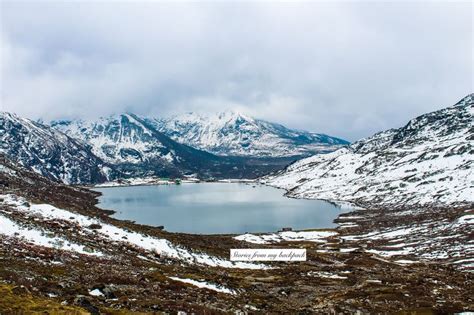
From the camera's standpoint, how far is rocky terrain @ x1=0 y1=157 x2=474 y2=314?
30.1m

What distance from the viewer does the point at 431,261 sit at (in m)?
93.2

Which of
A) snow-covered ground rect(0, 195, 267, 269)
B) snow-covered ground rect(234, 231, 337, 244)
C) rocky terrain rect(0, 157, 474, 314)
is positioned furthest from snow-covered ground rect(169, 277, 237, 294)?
snow-covered ground rect(234, 231, 337, 244)

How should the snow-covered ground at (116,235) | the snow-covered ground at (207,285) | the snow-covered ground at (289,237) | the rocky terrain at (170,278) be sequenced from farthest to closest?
1. the snow-covered ground at (289,237)
2. the snow-covered ground at (116,235)
3. the snow-covered ground at (207,285)
4. the rocky terrain at (170,278)

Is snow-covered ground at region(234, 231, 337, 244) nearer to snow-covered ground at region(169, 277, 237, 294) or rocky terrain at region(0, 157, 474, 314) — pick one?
rocky terrain at region(0, 157, 474, 314)

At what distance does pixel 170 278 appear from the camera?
4319 cm

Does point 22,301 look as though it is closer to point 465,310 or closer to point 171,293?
point 171,293

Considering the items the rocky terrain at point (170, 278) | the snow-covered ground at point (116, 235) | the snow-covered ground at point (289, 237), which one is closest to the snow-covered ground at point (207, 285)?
the rocky terrain at point (170, 278)

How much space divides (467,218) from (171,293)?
12815 centimetres

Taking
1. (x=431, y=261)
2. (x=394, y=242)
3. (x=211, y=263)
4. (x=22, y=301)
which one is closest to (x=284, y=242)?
(x=394, y=242)

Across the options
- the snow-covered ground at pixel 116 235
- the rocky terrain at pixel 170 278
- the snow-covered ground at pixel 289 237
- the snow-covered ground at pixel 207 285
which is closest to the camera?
the rocky terrain at pixel 170 278

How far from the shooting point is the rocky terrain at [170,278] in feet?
98.8

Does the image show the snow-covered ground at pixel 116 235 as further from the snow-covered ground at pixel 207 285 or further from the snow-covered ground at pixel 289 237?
the snow-covered ground at pixel 289 237

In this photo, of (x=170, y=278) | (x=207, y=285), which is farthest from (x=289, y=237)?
(x=170, y=278)

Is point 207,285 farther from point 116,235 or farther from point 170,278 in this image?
point 116,235
